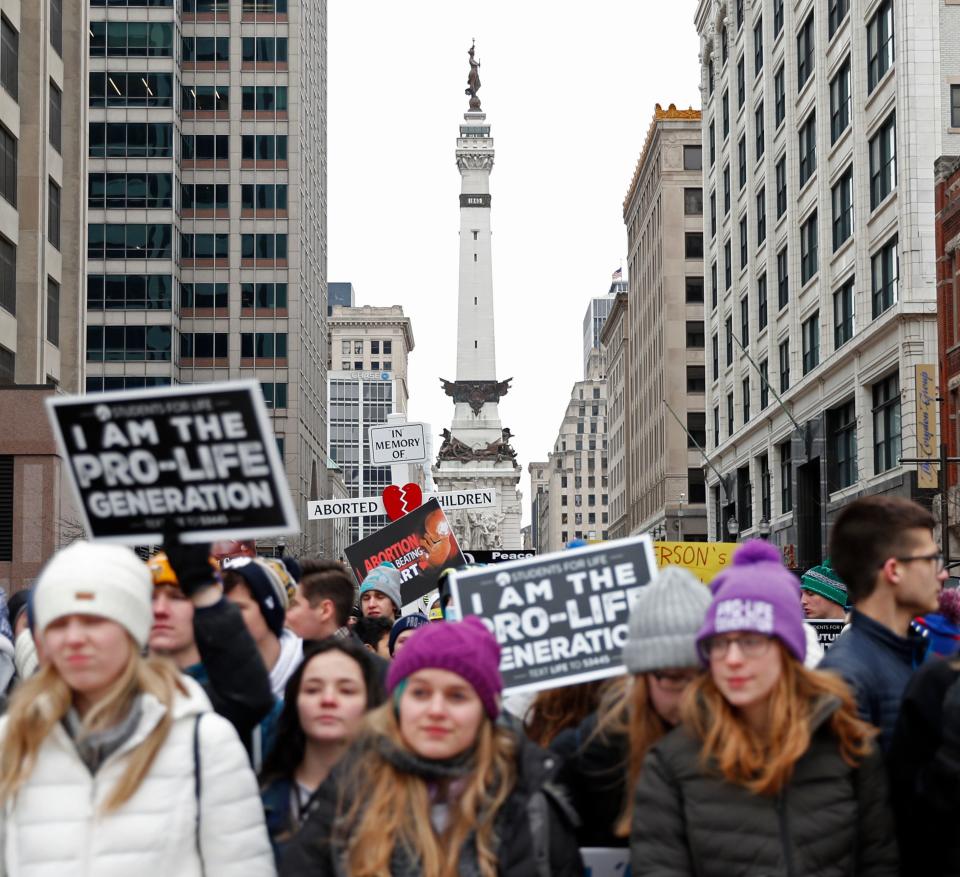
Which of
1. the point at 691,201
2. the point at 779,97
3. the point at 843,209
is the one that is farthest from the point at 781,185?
the point at 691,201

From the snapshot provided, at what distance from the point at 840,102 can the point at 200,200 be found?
42742mm

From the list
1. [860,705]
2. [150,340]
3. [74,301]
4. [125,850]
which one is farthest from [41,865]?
[150,340]

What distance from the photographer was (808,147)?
45.7 meters

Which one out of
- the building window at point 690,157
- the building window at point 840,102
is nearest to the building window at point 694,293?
the building window at point 690,157

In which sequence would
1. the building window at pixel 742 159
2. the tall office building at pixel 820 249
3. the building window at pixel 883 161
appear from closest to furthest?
1. the tall office building at pixel 820 249
2. the building window at pixel 883 161
3. the building window at pixel 742 159

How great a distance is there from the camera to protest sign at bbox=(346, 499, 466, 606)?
46.1 feet

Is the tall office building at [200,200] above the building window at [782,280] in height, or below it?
above

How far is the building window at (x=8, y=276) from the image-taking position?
32344 millimetres

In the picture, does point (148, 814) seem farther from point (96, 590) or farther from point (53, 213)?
point (53, 213)

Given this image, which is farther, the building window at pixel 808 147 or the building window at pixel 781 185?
the building window at pixel 781 185

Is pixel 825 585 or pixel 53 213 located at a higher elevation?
pixel 53 213

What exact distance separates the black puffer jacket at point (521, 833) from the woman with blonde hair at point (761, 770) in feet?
0.70

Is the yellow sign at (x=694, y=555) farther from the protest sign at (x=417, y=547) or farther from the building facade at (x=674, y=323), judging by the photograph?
the building facade at (x=674, y=323)

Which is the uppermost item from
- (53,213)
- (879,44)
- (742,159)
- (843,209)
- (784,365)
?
(742,159)
